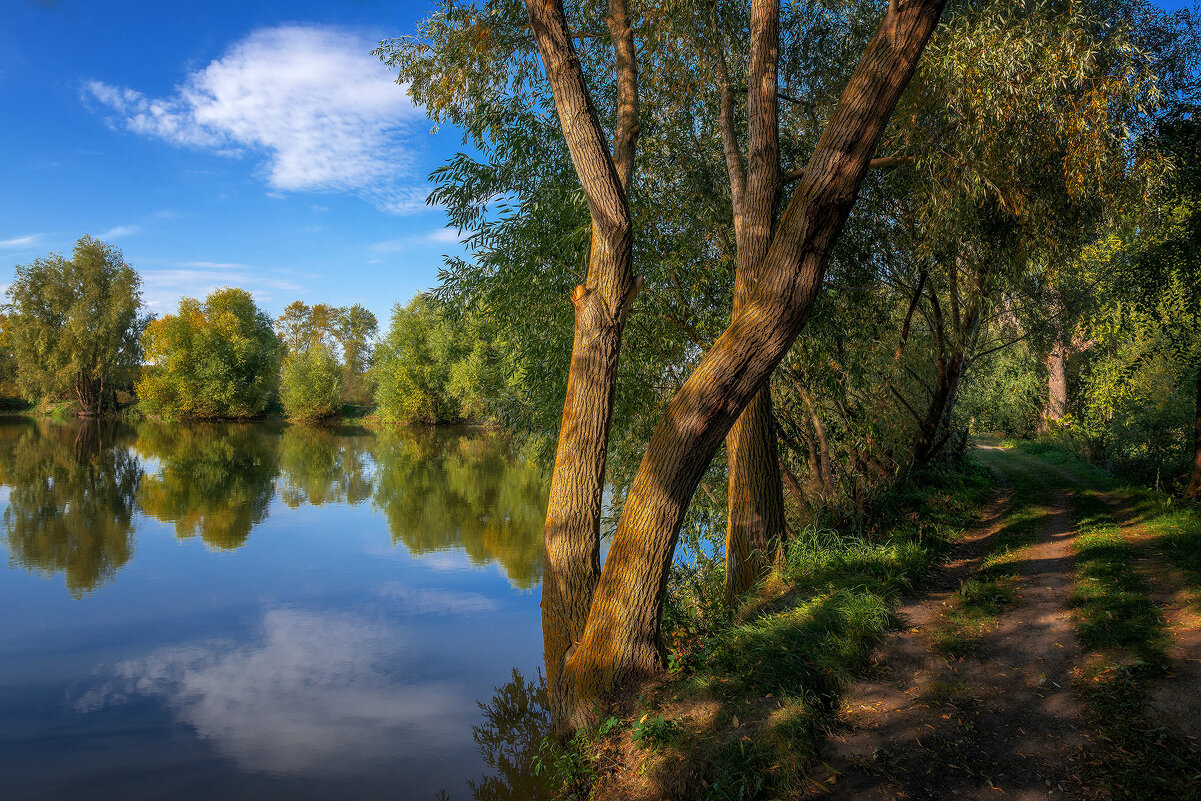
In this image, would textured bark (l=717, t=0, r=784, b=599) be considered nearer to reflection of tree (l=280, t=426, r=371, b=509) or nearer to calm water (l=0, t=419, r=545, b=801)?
calm water (l=0, t=419, r=545, b=801)

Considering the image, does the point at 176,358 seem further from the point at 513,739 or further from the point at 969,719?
the point at 969,719

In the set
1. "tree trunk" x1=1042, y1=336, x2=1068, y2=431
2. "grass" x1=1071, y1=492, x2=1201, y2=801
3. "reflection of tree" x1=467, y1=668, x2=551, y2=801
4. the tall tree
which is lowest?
"reflection of tree" x1=467, y1=668, x2=551, y2=801

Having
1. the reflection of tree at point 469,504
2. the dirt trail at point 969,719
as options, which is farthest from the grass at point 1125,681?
the reflection of tree at point 469,504

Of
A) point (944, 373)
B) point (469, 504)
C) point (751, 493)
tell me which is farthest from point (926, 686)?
point (469, 504)

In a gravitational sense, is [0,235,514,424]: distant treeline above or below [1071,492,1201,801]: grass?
above

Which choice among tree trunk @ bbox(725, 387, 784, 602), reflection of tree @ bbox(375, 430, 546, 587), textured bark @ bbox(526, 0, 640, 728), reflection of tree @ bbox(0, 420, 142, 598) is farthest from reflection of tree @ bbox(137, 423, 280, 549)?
tree trunk @ bbox(725, 387, 784, 602)

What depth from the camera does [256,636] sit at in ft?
28.9

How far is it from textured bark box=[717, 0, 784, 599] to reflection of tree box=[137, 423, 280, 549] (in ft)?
37.8

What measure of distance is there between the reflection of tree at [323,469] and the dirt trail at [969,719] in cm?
1678

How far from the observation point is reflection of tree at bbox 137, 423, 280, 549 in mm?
15117

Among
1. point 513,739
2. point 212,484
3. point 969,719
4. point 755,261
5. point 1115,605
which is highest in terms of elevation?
point 212,484

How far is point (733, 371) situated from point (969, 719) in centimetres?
247

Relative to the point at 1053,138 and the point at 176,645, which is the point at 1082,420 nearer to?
the point at 1053,138

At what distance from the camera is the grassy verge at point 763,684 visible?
359 centimetres
